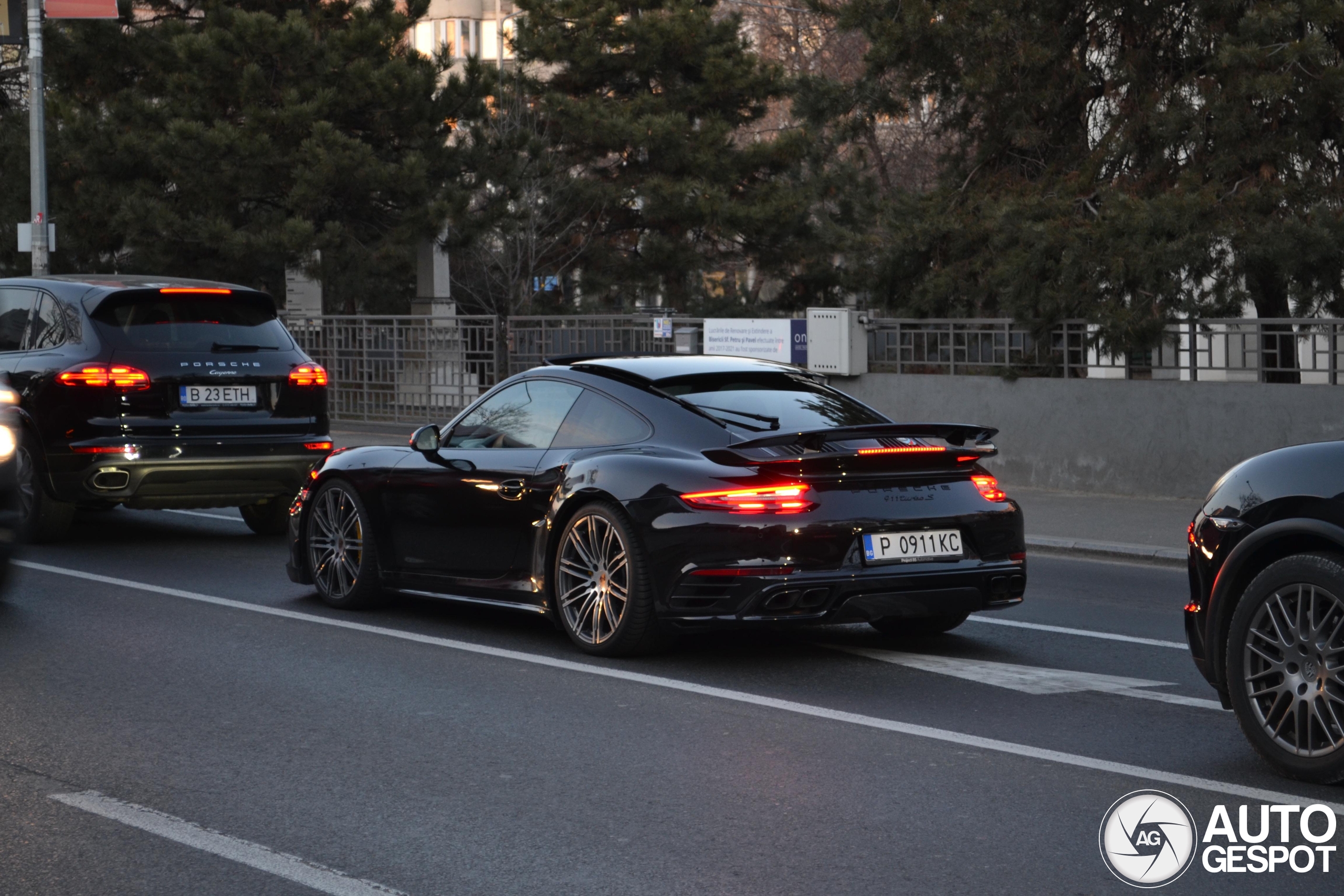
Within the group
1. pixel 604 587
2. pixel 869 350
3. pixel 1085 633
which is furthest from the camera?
pixel 869 350

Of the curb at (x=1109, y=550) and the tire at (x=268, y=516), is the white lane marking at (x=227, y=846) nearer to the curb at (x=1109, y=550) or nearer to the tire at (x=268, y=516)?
the tire at (x=268, y=516)

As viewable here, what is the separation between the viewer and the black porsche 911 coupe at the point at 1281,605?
17.5ft

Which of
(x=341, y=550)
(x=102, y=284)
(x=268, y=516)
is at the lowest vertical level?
(x=268, y=516)

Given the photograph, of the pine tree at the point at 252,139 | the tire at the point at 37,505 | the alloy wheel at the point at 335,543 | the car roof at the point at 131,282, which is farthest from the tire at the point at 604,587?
the pine tree at the point at 252,139

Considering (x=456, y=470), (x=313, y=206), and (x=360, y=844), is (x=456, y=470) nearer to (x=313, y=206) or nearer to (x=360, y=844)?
(x=360, y=844)

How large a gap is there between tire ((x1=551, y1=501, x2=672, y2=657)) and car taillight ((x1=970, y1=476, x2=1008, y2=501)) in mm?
1569

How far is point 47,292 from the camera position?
40.9ft

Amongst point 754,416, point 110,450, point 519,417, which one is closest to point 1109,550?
point 754,416

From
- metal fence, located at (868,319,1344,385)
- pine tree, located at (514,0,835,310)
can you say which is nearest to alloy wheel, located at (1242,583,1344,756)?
metal fence, located at (868,319,1344,385)

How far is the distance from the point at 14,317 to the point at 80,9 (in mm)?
13461

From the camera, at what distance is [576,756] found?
600cm

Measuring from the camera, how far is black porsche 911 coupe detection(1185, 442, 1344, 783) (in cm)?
534

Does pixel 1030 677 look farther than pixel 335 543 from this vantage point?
No

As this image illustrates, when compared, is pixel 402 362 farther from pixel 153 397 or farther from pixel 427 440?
pixel 427 440
